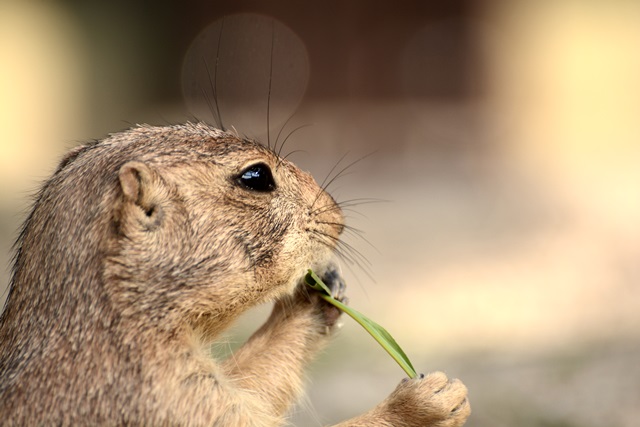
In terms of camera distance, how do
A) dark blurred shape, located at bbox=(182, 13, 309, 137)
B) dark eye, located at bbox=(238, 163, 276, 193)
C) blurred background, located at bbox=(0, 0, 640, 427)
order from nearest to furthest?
1. dark eye, located at bbox=(238, 163, 276, 193)
2. blurred background, located at bbox=(0, 0, 640, 427)
3. dark blurred shape, located at bbox=(182, 13, 309, 137)

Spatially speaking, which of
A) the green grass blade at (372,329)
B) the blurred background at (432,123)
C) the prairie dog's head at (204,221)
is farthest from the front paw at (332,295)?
the blurred background at (432,123)

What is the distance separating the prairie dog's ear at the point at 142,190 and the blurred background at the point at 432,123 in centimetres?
475

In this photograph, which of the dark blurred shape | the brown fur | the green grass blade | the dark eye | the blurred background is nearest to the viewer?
the brown fur

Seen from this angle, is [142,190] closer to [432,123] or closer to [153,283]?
[153,283]

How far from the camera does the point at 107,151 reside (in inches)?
121

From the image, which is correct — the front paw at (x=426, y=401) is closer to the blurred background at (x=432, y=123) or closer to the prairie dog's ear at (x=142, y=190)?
the prairie dog's ear at (x=142, y=190)

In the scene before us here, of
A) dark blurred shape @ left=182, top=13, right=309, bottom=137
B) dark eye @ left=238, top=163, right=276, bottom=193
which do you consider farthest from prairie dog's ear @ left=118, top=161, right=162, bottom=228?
dark blurred shape @ left=182, top=13, right=309, bottom=137

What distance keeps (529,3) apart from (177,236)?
528 inches

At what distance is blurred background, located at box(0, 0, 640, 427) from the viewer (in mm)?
8797

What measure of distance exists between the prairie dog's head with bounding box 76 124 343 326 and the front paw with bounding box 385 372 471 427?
0.52 metres

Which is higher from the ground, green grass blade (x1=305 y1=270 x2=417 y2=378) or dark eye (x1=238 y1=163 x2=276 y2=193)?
dark eye (x1=238 y1=163 x2=276 y2=193)

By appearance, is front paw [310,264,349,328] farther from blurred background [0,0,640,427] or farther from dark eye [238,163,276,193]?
blurred background [0,0,640,427]

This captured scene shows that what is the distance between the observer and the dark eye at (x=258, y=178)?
3.12m

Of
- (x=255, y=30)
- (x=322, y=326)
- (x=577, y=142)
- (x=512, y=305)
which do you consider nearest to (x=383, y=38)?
(x=255, y=30)
